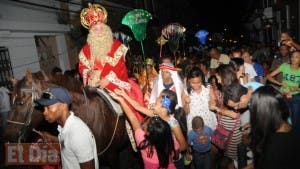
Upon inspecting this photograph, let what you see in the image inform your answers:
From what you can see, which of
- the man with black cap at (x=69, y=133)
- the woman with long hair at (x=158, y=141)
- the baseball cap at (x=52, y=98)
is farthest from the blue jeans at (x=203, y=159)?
the baseball cap at (x=52, y=98)

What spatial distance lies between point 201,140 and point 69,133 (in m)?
A: 2.55

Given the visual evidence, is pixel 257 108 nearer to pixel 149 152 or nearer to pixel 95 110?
pixel 149 152

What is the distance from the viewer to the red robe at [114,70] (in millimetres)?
6156

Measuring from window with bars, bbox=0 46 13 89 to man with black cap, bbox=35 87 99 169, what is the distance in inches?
348

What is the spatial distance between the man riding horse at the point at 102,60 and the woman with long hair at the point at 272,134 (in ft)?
10.6

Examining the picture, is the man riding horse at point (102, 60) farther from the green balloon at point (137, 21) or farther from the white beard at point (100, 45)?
the green balloon at point (137, 21)

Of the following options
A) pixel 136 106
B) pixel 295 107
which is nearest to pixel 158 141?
pixel 136 106

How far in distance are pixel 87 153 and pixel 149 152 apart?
861 millimetres

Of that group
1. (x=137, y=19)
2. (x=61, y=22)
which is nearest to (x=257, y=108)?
(x=137, y=19)

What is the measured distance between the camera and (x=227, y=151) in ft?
16.2

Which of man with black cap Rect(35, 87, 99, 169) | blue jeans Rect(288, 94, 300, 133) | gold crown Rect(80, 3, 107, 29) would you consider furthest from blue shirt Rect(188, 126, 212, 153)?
gold crown Rect(80, 3, 107, 29)

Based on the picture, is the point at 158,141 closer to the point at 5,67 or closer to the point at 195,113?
the point at 195,113

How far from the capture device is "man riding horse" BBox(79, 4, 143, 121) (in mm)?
6125

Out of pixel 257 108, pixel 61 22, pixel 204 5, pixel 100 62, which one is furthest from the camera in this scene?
pixel 204 5
